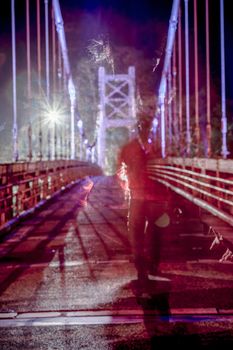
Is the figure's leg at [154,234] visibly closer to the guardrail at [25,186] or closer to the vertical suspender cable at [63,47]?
the guardrail at [25,186]

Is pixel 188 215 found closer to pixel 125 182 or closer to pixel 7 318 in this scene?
pixel 125 182

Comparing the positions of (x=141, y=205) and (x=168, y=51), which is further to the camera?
(x=168, y=51)

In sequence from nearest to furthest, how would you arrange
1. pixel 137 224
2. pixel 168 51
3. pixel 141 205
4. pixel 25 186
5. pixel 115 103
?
pixel 141 205 < pixel 137 224 < pixel 25 186 < pixel 168 51 < pixel 115 103

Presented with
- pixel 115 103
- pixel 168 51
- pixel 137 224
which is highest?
pixel 115 103

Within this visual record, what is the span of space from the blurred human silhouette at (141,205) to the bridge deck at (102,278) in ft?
0.82

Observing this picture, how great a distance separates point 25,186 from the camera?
1432 centimetres

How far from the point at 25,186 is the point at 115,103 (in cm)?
4945

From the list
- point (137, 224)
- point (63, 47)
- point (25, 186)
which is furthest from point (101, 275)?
point (63, 47)

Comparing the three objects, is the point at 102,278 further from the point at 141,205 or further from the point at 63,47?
the point at 63,47

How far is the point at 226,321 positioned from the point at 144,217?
201 cm

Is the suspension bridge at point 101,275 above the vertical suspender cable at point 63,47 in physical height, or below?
below

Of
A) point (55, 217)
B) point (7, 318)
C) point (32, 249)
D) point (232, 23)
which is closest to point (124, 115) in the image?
point (232, 23)

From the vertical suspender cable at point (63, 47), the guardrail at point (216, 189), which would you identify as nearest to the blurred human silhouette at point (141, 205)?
the guardrail at point (216, 189)

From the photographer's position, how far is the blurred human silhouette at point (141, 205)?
20.6 feet
